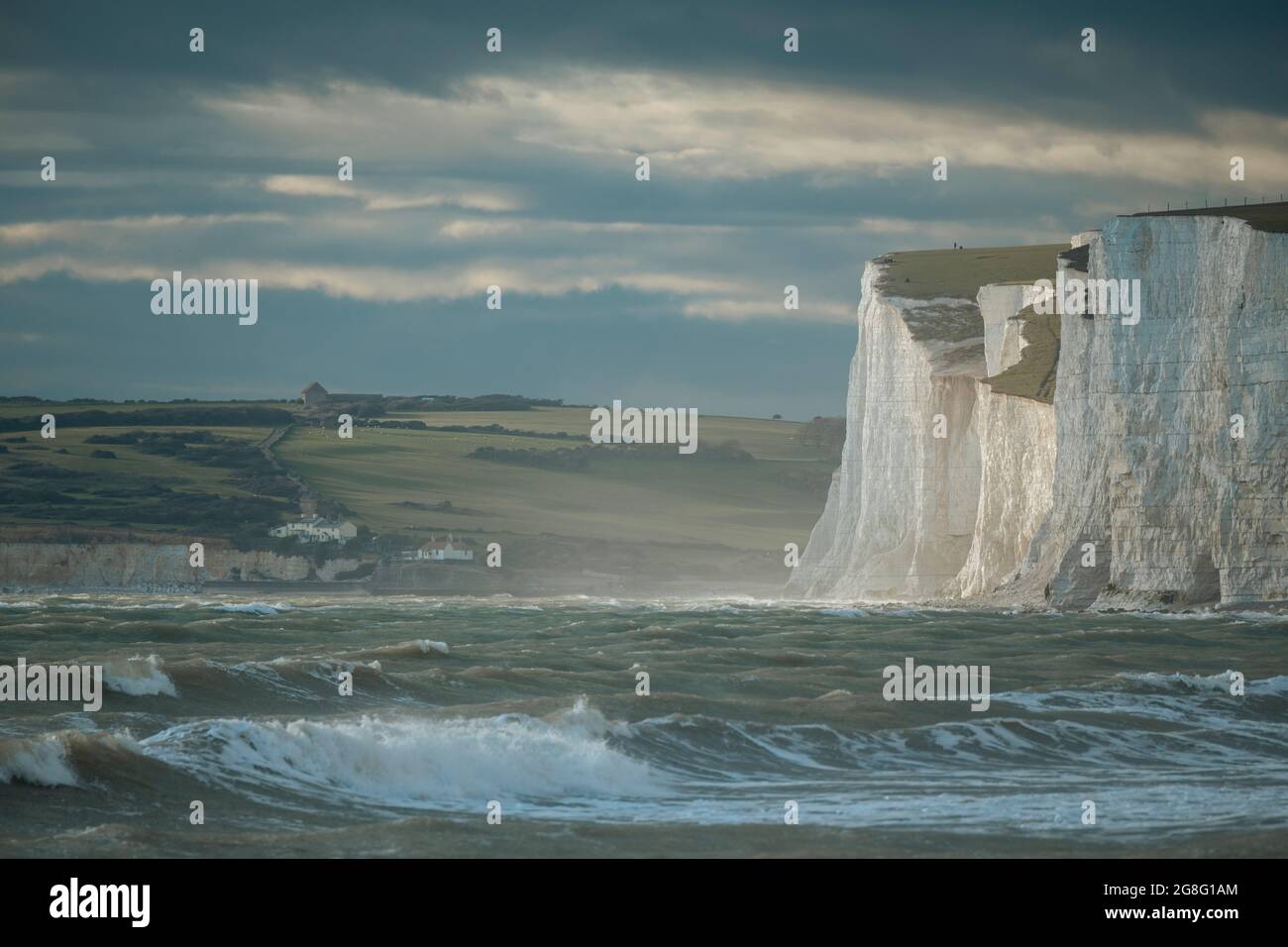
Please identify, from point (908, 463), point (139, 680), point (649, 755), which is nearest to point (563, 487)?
point (908, 463)

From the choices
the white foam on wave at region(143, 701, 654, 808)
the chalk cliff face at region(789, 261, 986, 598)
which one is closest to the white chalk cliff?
the chalk cliff face at region(789, 261, 986, 598)

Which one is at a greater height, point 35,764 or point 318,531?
point 35,764

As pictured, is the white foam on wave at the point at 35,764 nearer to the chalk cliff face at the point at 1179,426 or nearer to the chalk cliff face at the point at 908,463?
the chalk cliff face at the point at 1179,426

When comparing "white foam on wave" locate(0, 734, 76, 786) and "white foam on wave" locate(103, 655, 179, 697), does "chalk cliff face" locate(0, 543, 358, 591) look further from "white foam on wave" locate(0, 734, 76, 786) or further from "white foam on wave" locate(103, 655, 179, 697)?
"white foam on wave" locate(0, 734, 76, 786)

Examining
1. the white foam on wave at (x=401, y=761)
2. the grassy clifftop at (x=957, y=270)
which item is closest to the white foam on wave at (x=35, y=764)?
the white foam on wave at (x=401, y=761)

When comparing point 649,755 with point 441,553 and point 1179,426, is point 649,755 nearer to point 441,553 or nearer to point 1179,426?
point 1179,426

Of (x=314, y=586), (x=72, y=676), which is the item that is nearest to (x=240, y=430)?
(x=314, y=586)
